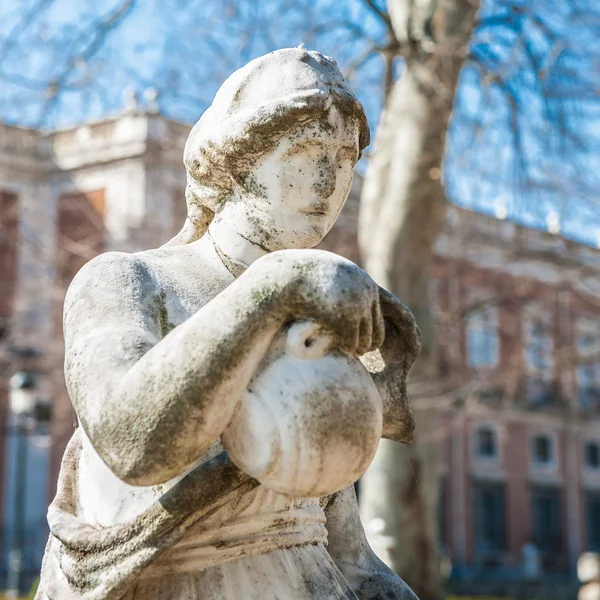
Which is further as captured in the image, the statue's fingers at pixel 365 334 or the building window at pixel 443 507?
the building window at pixel 443 507

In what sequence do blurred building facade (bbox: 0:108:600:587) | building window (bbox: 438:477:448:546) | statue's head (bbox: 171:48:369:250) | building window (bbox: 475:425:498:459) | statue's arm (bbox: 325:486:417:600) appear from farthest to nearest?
building window (bbox: 475:425:498:459), building window (bbox: 438:477:448:546), blurred building facade (bbox: 0:108:600:587), statue's arm (bbox: 325:486:417:600), statue's head (bbox: 171:48:369:250)

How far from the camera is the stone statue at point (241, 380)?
5.37 feet

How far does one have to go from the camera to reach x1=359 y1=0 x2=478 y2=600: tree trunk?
9.25 m

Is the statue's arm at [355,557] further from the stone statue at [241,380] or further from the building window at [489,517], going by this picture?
the building window at [489,517]

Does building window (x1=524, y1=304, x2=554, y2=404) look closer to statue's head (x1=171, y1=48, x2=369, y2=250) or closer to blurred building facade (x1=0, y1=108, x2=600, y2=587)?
blurred building facade (x1=0, y1=108, x2=600, y2=587)

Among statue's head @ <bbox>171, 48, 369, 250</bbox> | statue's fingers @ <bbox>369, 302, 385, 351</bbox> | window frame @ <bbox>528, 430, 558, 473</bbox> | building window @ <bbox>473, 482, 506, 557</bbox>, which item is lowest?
building window @ <bbox>473, 482, 506, 557</bbox>

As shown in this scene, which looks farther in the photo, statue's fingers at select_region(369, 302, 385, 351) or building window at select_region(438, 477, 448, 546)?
building window at select_region(438, 477, 448, 546)

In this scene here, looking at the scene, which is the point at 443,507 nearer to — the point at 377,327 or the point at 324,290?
the point at 377,327

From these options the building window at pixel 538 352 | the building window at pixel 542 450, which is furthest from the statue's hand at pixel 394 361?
the building window at pixel 542 450

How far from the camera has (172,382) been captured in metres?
1.62

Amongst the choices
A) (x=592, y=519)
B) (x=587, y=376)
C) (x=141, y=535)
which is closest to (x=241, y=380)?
(x=141, y=535)

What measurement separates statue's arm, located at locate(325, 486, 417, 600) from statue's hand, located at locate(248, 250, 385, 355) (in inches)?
24.4

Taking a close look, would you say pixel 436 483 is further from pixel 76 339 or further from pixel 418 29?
pixel 76 339

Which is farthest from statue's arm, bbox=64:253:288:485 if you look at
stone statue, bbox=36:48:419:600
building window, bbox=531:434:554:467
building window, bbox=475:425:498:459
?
building window, bbox=531:434:554:467
